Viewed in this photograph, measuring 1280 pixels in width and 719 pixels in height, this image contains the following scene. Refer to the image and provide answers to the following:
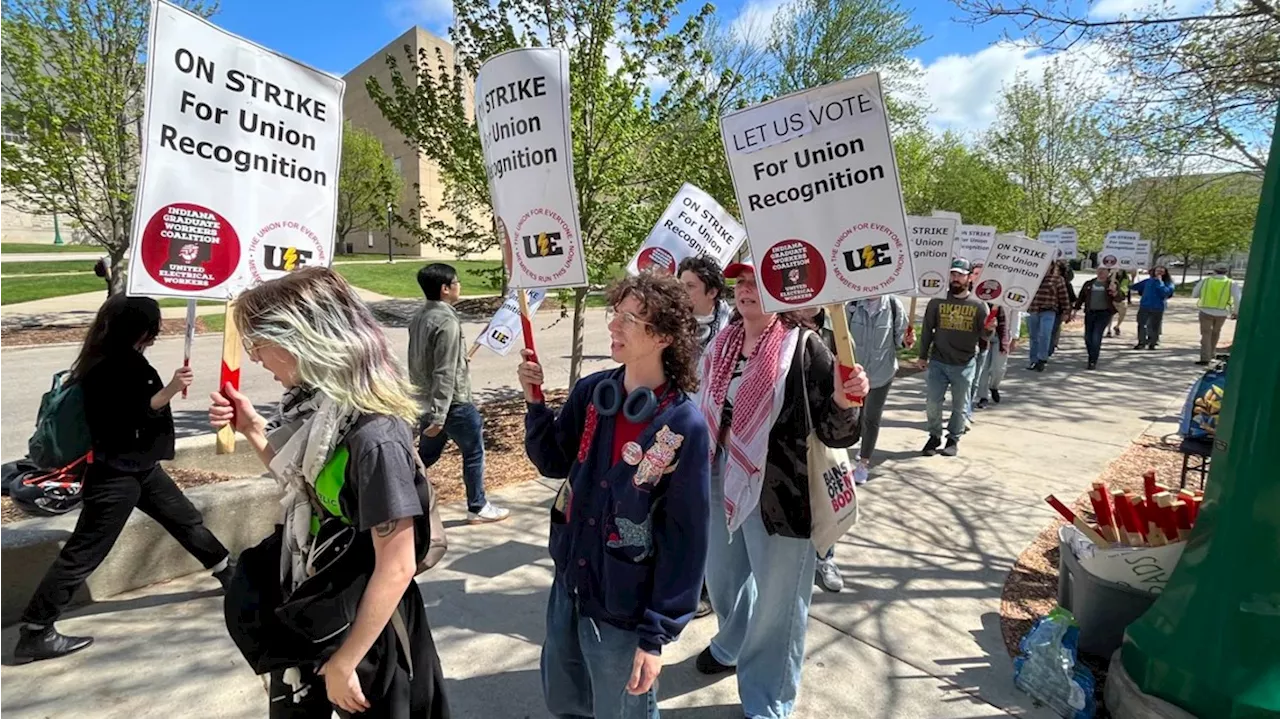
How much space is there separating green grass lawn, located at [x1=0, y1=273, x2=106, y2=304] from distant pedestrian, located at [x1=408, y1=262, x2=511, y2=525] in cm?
1897

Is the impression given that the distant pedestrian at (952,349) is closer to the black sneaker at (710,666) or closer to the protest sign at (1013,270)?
the protest sign at (1013,270)

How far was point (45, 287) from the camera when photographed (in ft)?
66.9

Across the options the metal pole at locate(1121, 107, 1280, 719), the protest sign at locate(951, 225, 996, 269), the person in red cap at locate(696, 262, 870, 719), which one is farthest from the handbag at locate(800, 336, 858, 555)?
the protest sign at locate(951, 225, 996, 269)

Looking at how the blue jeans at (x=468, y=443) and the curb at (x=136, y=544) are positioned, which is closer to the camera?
the curb at (x=136, y=544)

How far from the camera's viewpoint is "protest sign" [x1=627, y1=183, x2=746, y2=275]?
5.64 metres

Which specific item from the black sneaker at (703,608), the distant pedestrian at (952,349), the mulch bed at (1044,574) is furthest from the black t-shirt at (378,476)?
the distant pedestrian at (952,349)

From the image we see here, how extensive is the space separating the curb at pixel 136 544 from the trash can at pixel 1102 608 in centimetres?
456

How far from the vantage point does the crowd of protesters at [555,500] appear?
1.73 m

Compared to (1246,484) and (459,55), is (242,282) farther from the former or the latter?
(459,55)

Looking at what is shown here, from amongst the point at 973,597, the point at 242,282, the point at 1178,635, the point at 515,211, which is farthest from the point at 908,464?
the point at 242,282

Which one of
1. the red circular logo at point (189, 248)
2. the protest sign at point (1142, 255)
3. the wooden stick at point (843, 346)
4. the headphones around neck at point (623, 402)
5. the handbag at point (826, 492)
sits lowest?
the handbag at point (826, 492)

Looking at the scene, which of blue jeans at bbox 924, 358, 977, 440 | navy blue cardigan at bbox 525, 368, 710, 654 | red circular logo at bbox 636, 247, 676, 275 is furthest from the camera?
blue jeans at bbox 924, 358, 977, 440

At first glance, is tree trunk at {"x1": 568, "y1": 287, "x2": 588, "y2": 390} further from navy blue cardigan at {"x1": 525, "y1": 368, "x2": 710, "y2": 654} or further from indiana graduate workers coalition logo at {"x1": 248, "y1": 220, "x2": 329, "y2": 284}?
navy blue cardigan at {"x1": 525, "y1": 368, "x2": 710, "y2": 654}

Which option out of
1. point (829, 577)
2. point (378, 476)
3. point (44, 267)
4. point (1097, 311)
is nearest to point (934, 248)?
point (829, 577)
